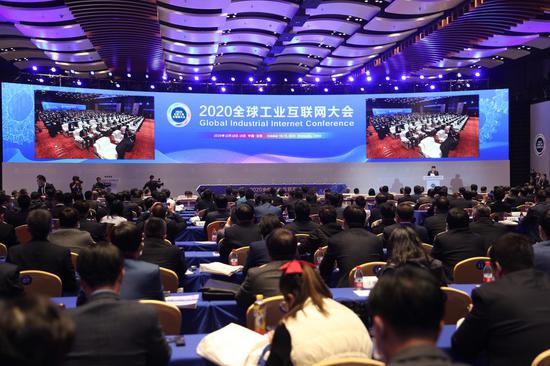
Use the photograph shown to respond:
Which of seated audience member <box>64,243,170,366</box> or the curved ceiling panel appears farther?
the curved ceiling panel

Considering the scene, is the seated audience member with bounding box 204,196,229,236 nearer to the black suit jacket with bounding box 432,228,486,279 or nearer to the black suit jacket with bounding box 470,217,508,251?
the black suit jacket with bounding box 470,217,508,251

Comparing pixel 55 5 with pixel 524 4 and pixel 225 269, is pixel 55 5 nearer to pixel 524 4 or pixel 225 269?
pixel 225 269

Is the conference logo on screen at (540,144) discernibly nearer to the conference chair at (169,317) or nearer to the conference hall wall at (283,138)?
the conference hall wall at (283,138)

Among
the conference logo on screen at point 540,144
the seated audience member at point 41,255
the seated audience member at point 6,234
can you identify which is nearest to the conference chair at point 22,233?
the seated audience member at point 6,234

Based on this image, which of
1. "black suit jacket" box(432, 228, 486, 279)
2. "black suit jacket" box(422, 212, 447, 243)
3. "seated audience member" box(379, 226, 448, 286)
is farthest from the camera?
"black suit jacket" box(422, 212, 447, 243)

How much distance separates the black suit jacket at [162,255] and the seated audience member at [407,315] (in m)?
3.24

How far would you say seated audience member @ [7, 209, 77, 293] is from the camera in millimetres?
4301

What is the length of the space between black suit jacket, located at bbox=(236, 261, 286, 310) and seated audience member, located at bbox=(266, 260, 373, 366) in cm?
100

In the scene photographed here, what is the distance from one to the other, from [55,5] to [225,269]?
346 inches

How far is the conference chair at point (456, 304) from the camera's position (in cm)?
336

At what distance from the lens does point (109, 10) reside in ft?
34.3

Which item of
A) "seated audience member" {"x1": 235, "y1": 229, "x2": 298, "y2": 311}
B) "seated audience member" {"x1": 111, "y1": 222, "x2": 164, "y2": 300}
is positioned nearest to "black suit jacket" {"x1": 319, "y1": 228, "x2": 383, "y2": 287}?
"seated audience member" {"x1": 235, "y1": 229, "x2": 298, "y2": 311}

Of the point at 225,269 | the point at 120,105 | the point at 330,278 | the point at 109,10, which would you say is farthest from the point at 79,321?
the point at 120,105

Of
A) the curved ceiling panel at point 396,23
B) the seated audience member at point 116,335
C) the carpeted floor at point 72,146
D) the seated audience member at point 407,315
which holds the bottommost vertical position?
the seated audience member at point 116,335
